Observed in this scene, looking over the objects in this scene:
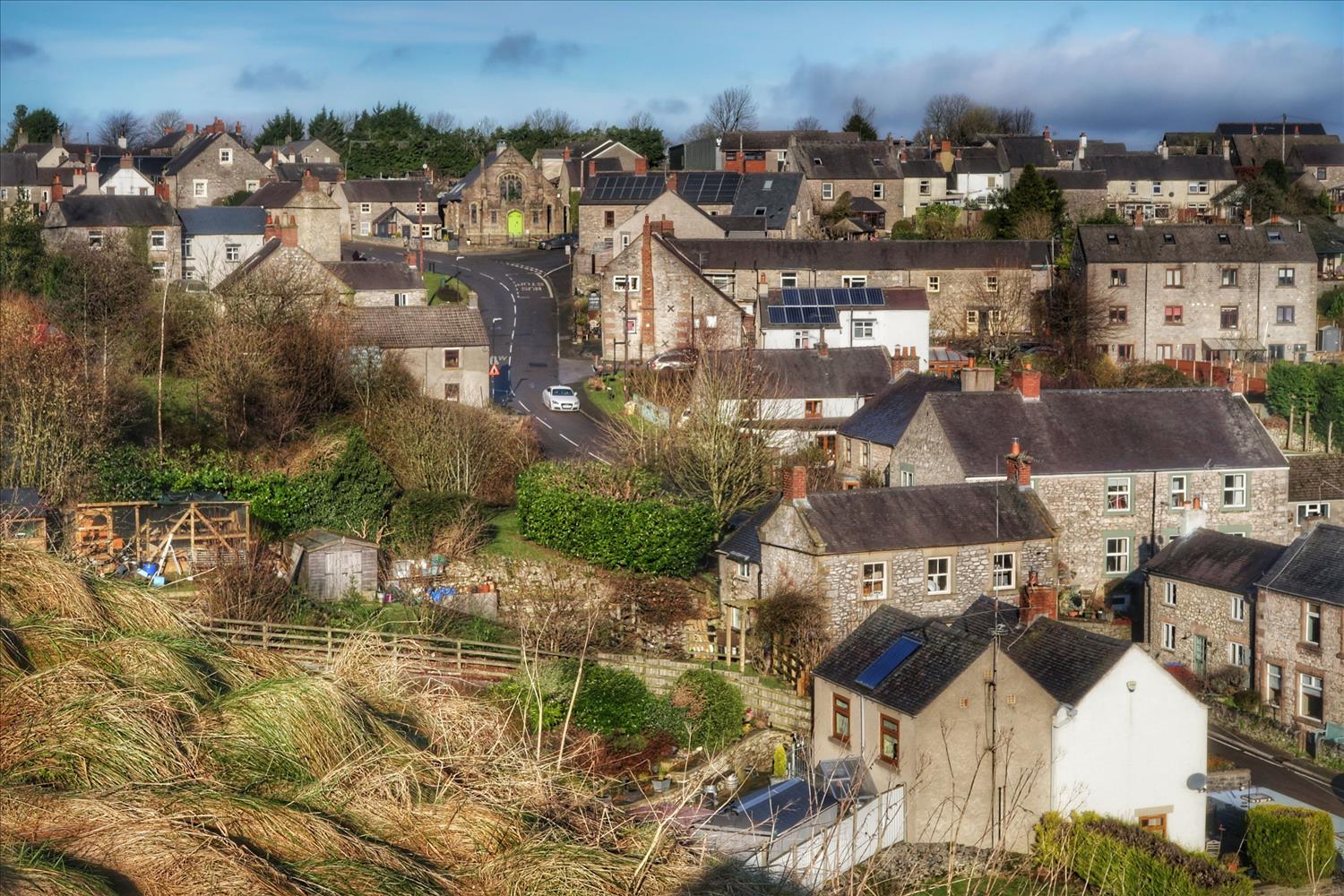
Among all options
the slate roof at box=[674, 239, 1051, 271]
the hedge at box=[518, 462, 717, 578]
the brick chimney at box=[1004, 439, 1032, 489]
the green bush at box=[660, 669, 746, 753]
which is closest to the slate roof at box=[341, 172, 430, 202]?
the slate roof at box=[674, 239, 1051, 271]

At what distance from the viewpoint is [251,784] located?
6863 mm

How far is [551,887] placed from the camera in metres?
6.14

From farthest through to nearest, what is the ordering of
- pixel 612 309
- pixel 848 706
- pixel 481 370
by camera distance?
pixel 612 309, pixel 481 370, pixel 848 706

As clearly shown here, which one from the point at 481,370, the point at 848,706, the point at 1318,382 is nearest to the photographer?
the point at 848,706

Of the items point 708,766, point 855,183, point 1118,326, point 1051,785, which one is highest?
point 855,183

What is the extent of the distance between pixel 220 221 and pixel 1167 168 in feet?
151

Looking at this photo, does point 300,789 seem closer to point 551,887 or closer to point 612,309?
point 551,887

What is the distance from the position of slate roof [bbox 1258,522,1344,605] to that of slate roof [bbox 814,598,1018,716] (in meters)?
5.25

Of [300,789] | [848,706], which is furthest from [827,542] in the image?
[300,789]

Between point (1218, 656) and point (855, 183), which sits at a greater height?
point (855, 183)

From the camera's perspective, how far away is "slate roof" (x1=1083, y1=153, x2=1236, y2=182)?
75938 mm

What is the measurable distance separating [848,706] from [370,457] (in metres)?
12.8

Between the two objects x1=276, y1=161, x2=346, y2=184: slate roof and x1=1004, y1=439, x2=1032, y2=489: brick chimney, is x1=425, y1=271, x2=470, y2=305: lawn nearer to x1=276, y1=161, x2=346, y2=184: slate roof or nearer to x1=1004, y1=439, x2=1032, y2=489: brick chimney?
x1=276, y1=161, x2=346, y2=184: slate roof

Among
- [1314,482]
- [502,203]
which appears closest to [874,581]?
[1314,482]
